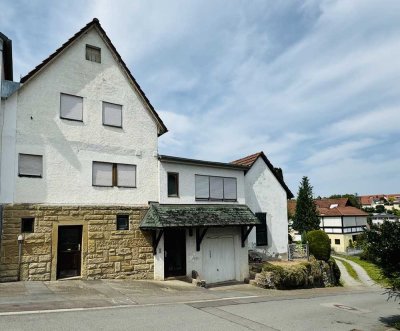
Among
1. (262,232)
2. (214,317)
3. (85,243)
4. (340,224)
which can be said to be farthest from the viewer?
(340,224)

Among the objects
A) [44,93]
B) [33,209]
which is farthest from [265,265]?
[44,93]

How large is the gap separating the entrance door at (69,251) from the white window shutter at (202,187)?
665 cm

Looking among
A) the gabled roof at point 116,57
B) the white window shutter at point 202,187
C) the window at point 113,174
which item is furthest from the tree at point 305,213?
the window at point 113,174

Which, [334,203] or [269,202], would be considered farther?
[334,203]

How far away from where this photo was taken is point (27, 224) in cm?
1464

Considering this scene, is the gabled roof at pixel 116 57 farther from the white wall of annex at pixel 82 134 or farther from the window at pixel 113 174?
the window at pixel 113 174

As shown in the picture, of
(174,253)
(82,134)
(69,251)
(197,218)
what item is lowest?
(174,253)

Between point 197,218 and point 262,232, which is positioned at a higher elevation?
point 197,218

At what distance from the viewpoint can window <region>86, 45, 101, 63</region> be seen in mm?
17133

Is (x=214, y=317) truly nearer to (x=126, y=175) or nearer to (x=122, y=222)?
A: (x=122, y=222)

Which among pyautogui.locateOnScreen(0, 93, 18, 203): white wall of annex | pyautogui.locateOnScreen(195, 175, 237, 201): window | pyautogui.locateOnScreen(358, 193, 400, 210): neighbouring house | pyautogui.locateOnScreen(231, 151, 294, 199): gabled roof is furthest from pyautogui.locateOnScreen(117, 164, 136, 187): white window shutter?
pyautogui.locateOnScreen(358, 193, 400, 210): neighbouring house

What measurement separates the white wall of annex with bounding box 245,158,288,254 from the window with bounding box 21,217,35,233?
12.9 m

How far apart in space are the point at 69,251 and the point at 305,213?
26678 mm

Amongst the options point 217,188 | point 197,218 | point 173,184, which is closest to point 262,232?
point 217,188
